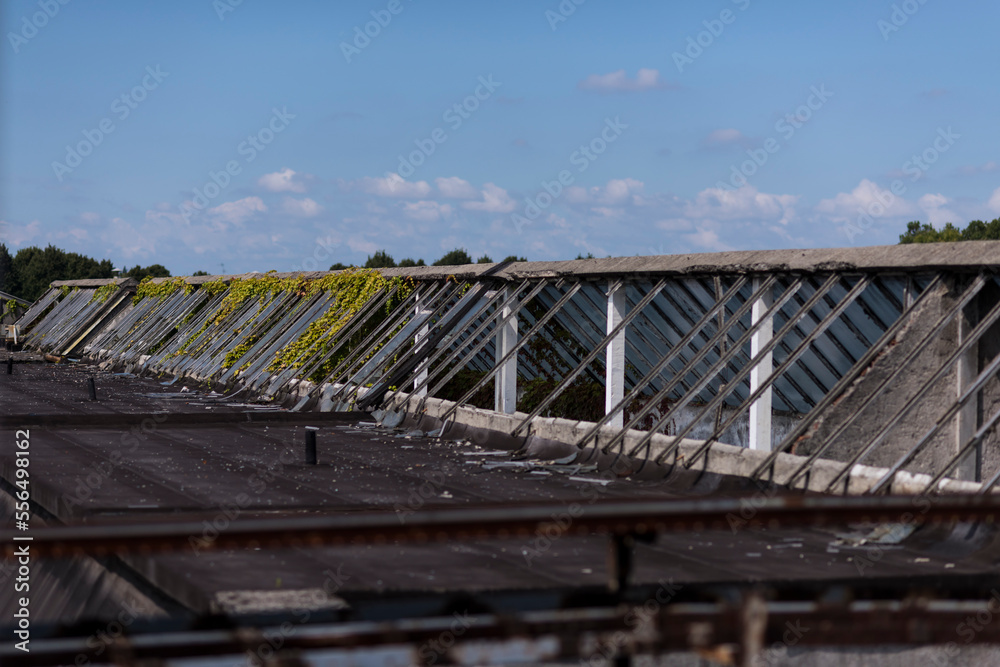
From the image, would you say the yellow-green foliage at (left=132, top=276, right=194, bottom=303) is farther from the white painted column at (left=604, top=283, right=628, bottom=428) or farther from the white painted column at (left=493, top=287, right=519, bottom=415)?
the white painted column at (left=604, top=283, right=628, bottom=428)

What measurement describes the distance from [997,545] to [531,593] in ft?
10.1

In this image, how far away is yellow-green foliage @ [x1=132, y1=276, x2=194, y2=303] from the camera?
93.0 feet

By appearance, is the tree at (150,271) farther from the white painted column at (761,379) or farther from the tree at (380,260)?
the white painted column at (761,379)

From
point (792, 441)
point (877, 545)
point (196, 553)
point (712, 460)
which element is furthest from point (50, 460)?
point (877, 545)

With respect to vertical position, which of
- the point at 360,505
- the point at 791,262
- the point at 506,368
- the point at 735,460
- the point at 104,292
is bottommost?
the point at 360,505

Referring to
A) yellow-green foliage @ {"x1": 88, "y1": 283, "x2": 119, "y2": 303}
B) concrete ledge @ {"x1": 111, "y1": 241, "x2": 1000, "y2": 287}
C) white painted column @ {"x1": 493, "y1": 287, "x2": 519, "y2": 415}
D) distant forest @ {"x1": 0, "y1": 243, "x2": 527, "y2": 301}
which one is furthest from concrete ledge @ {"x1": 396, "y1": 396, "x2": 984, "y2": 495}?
distant forest @ {"x1": 0, "y1": 243, "x2": 527, "y2": 301}

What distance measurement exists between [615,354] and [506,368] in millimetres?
2309

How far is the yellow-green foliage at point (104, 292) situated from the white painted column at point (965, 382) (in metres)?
28.1

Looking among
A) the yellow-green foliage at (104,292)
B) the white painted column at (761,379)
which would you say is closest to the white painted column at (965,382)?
the white painted column at (761,379)

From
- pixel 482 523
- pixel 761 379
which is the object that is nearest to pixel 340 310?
pixel 761 379

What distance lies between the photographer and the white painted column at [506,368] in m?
14.3

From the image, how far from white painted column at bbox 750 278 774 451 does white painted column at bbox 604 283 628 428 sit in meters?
2.04

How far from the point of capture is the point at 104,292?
33.1 m

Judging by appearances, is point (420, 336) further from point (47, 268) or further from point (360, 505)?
point (47, 268)
